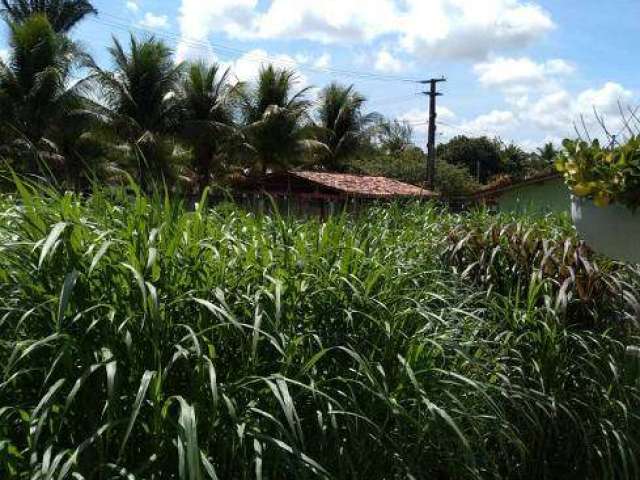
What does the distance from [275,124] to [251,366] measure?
3439 centimetres

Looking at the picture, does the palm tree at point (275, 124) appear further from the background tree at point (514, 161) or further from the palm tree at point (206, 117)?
the background tree at point (514, 161)

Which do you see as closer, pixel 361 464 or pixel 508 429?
pixel 361 464

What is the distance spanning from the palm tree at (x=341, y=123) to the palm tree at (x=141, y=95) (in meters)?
11.6

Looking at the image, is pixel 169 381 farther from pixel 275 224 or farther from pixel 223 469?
pixel 275 224

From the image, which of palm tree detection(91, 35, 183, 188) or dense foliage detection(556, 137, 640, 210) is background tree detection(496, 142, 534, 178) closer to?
palm tree detection(91, 35, 183, 188)

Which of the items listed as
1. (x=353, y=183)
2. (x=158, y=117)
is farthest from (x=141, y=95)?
(x=353, y=183)

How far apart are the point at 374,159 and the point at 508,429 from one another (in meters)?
43.5

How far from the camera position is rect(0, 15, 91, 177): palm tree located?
2705 centimetres

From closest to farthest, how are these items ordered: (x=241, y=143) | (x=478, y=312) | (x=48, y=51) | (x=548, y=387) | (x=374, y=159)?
1. (x=548, y=387)
2. (x=478, y=312)
3. (x=48, y=51)
4. (x=241, y=143)
5. (x=374, y=159)

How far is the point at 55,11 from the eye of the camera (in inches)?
1305

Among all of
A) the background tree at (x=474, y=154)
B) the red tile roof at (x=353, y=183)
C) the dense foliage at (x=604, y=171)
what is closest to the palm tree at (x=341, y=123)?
the red tile roof at (x=353, y=183)

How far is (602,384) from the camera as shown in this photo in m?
3.50

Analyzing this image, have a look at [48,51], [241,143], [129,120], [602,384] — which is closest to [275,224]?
[602,384]

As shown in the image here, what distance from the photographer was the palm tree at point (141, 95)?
102ft
